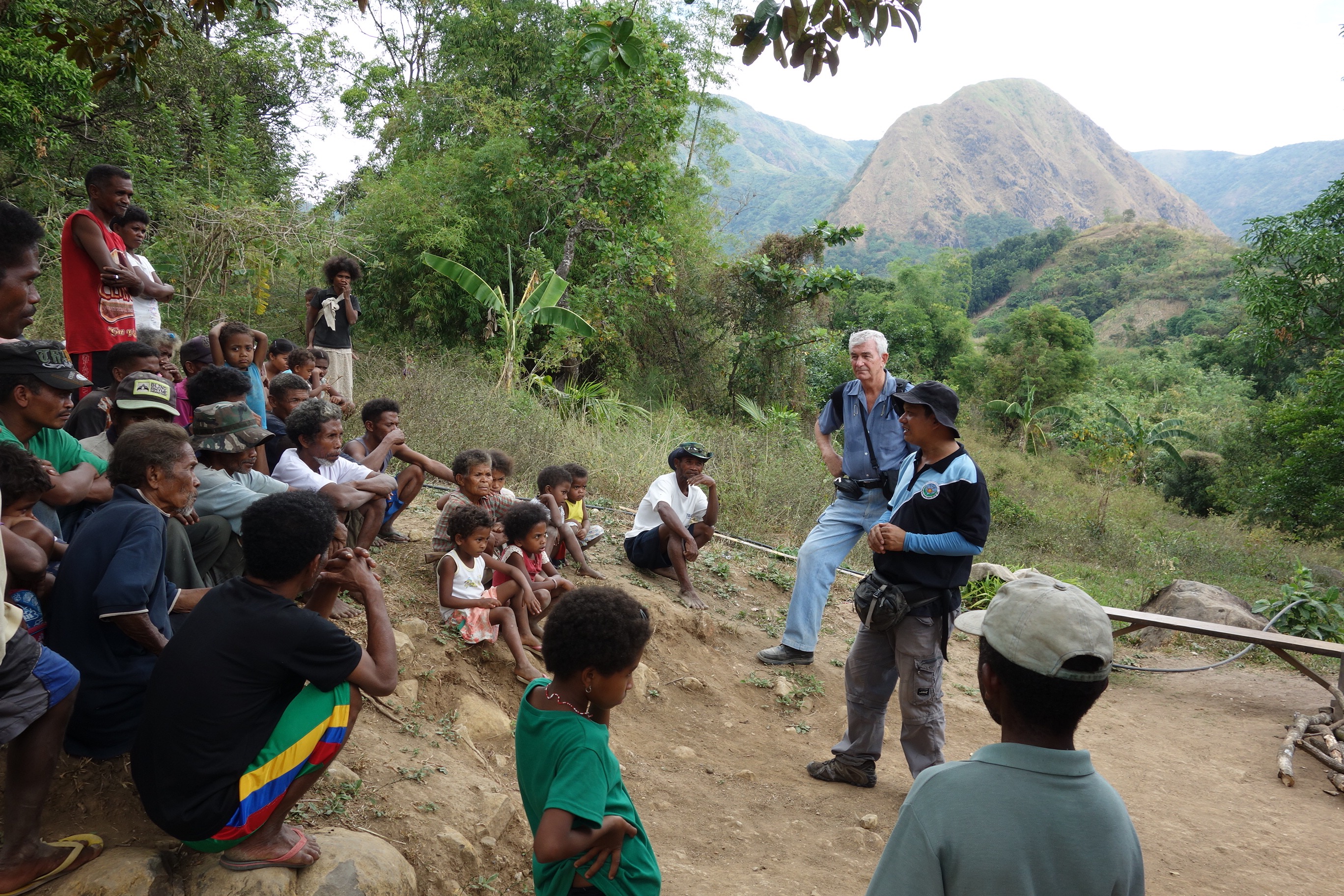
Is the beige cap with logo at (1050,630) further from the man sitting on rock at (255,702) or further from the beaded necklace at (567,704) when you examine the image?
the man sitting on rock at (255,702)

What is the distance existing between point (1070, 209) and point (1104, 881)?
432 feet

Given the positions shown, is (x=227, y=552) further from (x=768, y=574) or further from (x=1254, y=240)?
(x=1254, y=240)

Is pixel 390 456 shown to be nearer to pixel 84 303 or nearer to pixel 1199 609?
pixel 84 303

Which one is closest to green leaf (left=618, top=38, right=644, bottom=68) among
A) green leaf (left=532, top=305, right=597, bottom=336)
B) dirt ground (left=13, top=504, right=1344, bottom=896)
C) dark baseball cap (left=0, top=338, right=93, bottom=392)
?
dark baseball cap (left=0, top=338, right=93, bottom=392)

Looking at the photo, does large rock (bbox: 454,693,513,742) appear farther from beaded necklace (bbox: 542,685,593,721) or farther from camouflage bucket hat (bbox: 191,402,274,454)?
beaded necklace (bbox: 542,685,593,721)

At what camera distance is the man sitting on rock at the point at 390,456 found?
4.96m

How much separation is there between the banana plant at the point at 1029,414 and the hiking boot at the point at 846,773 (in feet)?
72.3

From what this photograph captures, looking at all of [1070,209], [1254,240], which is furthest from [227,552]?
[1070,209]

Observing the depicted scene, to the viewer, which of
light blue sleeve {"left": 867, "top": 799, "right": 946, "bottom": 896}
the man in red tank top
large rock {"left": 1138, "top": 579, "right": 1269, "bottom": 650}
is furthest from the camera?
large rock {"left": 1138, "top": 579, "right": 1269, "bottom": 650}

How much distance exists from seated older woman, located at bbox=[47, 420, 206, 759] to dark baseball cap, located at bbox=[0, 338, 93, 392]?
62 cm

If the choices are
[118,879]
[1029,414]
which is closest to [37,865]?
[118,879]

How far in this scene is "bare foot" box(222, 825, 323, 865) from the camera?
8.03 feet

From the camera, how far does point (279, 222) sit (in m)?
9.71

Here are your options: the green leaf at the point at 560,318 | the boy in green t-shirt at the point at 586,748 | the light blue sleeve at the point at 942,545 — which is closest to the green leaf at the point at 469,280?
the green leaf at the point at 560,318
